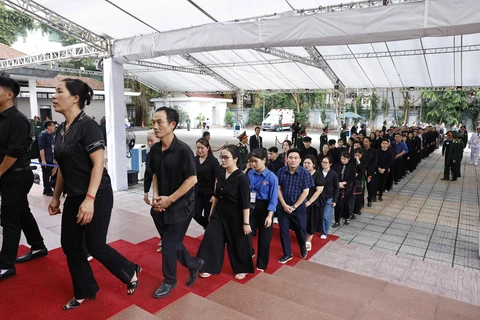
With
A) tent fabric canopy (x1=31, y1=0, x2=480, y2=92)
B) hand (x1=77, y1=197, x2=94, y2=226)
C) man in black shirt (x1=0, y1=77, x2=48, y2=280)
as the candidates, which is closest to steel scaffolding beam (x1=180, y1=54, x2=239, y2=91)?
tent fabric canopy (x1=31, y1=0, x2=480, y2=92)

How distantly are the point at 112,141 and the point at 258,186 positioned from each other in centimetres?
440

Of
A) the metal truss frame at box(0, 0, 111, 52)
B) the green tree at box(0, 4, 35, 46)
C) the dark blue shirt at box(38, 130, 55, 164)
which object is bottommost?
the dark blue shirt at box(38, 130, 55, 164)

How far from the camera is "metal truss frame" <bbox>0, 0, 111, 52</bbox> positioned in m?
5.80

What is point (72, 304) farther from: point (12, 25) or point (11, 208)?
point (12, 25)

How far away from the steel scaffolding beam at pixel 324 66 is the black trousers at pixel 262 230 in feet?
31.9

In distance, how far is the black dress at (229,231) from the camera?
313 centimetres

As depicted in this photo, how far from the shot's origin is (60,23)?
20.8 ft

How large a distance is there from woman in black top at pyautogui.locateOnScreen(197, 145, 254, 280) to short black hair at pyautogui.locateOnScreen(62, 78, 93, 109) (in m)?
1.27

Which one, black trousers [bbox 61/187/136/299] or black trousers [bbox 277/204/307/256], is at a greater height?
Result: black trousers [bbox 61/187/136/299]

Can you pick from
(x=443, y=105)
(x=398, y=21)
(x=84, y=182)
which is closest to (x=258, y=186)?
(x=84, y=182)

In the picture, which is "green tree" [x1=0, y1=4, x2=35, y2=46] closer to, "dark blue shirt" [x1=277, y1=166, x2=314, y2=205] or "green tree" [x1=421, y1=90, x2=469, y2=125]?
"dark blue shirt" [x1=277, y1=166, x2=314, y2=205]

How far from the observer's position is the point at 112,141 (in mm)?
6805

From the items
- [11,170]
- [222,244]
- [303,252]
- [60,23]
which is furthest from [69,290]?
[60,23]

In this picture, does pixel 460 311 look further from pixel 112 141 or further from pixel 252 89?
pixel 252 89
